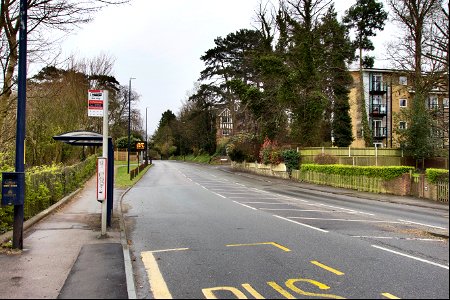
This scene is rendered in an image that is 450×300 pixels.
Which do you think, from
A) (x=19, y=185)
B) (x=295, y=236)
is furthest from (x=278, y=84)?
(x=19, y=185)

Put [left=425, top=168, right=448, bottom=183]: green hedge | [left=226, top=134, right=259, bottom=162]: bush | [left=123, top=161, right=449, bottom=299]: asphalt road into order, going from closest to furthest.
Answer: [left=123, top=161, right=449, bottom=299]: asphalt road
[left=425, top=168, right=448, bottom=183]: green hedge
[left=226, top=134, right=259, bottom=162]: bush

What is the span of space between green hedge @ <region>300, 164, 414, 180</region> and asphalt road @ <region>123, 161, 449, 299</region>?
31.8ft

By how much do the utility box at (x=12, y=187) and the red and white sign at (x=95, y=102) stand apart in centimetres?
225

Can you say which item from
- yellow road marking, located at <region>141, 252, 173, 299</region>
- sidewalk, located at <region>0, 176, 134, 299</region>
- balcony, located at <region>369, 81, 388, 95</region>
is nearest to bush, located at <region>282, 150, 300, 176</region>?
balcony, located at <region>369, 81, 388, 95</region>

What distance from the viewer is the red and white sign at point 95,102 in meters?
9.77

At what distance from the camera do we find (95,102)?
32.2ft

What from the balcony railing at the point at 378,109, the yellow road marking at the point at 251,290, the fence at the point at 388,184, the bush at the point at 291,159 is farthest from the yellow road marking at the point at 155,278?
the balcony railing at the point at 378,109

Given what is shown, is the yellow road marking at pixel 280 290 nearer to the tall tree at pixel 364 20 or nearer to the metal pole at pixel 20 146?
the metal pole at pixel 20 146

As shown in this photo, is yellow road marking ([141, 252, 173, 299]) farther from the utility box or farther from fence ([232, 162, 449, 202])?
fence ([232, 162, 449, 202])

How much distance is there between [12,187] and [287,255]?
559 cm

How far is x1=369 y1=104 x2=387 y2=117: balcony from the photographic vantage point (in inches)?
2180

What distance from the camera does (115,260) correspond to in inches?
285

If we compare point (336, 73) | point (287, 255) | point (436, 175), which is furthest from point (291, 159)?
point (287, 255)

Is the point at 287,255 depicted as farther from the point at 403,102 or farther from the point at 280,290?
the point at 403,102
